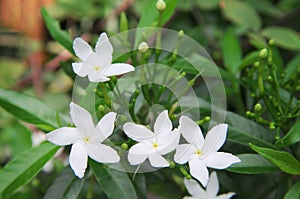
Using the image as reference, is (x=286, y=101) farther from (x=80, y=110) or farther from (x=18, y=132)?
(x=18, y=132)

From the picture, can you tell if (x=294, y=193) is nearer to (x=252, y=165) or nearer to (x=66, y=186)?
(x=252, y=165)

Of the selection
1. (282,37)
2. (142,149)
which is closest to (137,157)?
(142,149)

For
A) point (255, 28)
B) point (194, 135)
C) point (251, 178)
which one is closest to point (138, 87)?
point (194, 135)

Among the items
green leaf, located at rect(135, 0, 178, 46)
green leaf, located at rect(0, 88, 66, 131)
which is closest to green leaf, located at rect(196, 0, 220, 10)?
green leaf, located at rect(135, 0, 178, 46)

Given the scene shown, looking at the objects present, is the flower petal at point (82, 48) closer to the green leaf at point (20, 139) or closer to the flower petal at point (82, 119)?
the flower petal at point (82, 119)

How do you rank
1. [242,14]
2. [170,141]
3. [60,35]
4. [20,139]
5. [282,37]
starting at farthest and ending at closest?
[242,14] → [282,37] → [20,139] → [60,35] → [170,141]

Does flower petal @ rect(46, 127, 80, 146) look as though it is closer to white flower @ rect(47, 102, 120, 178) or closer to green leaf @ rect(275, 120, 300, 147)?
white flower @ rect(47, 102, 120, 178)
